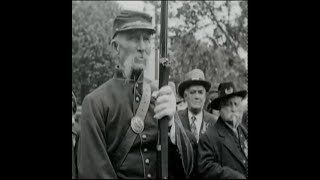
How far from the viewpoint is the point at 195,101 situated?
9.96 ft

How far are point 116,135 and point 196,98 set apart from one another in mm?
625

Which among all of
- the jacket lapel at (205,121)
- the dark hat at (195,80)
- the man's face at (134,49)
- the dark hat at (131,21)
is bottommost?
the jacket lapel at (205,121)

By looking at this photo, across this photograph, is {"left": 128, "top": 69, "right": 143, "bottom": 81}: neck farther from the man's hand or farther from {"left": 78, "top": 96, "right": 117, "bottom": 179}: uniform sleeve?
{"left": 78, "top": 96, "right": 117, "bottom": 179}: uniform sleeve

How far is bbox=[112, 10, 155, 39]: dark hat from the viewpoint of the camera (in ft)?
9.69

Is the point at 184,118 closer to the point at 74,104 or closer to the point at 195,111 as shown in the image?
the point at 195,111

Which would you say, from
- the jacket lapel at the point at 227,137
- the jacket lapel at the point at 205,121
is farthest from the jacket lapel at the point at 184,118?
the jacket lapel at the point at 227,137

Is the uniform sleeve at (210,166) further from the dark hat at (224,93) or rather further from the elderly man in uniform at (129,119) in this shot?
the dark hat at (224,93)

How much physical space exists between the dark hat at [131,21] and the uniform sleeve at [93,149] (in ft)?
1.95

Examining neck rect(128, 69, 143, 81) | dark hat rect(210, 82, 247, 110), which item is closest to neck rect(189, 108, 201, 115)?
dark hat rect(210, 82, 247, 110)

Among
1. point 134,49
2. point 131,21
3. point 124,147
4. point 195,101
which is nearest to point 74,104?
point 124,147

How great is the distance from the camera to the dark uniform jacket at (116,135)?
2.88m
